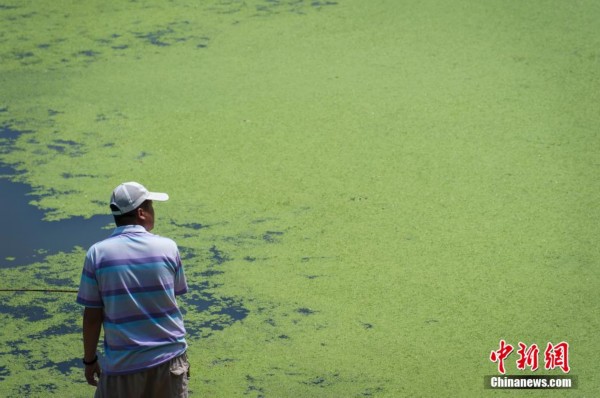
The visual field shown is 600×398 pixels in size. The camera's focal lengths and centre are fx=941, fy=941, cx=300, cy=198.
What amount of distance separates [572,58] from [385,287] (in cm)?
197

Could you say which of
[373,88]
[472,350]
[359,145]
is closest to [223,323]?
[472,350]

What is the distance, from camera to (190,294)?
9.29 ft

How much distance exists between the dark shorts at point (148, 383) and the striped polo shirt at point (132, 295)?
18mm

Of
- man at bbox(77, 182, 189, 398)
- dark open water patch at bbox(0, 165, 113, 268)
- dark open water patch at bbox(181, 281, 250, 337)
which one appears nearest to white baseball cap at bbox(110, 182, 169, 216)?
man at bbox(77, 182, 189, 398)

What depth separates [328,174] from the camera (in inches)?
137

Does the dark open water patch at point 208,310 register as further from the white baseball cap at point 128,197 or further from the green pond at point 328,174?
the white baseball cap at point 128,197

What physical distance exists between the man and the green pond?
22.6 inches

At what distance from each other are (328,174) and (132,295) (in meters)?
1.77

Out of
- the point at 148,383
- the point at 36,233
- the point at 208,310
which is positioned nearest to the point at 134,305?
the point at 148,383

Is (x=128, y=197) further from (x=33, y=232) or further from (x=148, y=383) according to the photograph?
(x=33, y=232)

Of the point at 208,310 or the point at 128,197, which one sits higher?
the point at 128,197

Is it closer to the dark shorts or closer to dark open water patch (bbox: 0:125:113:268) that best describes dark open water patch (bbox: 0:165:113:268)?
dark open water patch (bbox: 0:125:113:268)

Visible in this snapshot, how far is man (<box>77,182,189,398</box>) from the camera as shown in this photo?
1784 mm

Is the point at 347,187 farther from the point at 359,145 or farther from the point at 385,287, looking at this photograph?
the point at 385,287
